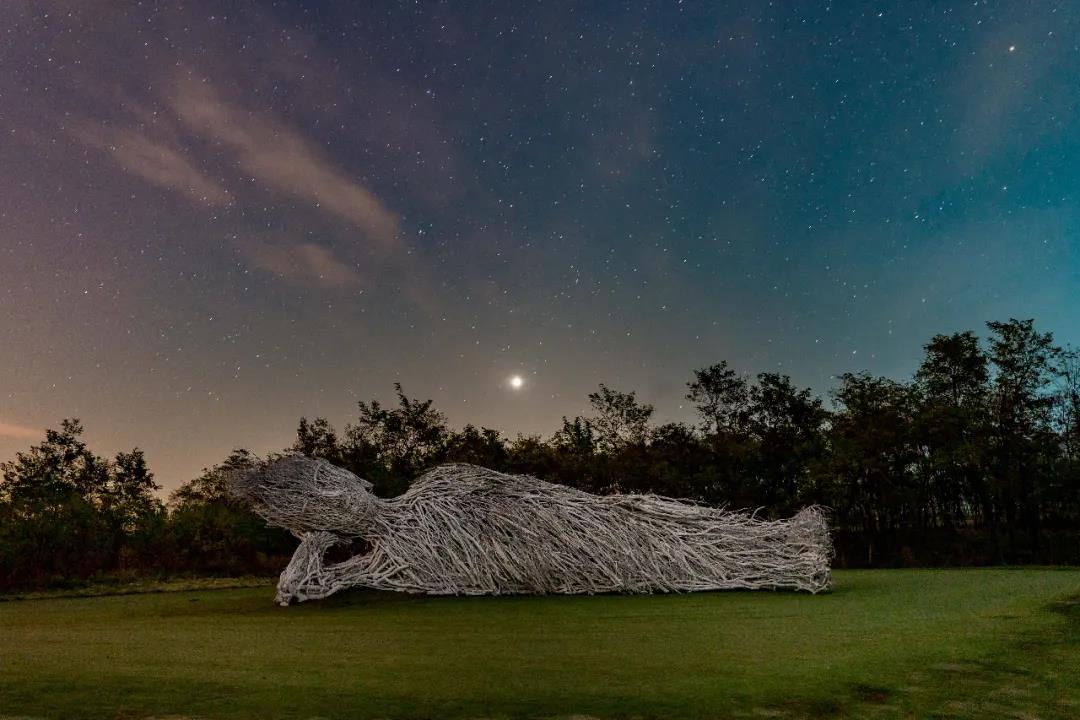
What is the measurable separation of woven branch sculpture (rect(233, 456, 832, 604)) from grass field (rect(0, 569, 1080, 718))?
1596mm

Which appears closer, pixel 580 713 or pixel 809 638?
pixel 580 713

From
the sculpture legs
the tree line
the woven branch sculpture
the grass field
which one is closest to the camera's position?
the grass field

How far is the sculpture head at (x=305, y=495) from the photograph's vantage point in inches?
400

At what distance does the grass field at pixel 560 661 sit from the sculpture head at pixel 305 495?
1.90 m

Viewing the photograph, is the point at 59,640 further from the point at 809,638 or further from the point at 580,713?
the point at 809,638

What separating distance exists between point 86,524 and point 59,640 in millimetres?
9769

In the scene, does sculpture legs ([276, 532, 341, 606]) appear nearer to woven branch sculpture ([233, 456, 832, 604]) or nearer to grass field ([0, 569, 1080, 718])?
woven branch sculpture ([233, 456, 832, 604])

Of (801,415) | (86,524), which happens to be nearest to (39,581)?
(86,524)

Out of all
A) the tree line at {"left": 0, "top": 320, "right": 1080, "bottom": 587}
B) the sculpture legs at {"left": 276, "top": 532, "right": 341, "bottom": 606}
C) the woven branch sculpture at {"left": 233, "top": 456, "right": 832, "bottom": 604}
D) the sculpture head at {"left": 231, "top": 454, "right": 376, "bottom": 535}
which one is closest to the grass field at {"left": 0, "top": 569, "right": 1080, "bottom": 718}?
the sculpture legs at {"left": 276, "top": 532, "right": 341, "bottom": 606}

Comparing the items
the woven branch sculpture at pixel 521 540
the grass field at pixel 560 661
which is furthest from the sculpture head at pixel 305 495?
the grass field at pixel 560 661

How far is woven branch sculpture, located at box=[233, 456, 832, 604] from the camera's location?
9.91m

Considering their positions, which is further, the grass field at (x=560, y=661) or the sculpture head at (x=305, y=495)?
the sculpture head at (x=305, y=495)

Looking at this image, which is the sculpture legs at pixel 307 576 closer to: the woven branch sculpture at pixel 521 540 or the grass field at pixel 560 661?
the woven branch sculpture at pixel 521 540

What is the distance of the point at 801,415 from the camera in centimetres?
2852
